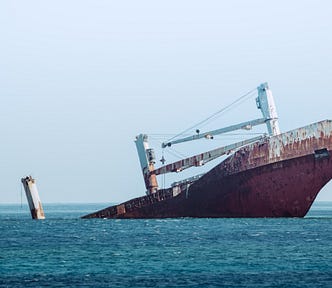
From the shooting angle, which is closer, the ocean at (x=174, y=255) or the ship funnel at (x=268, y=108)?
the ocean at (x=174, y=255)

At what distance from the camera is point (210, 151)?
6725cm

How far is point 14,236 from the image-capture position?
61.1 meters

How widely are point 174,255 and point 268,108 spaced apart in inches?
880

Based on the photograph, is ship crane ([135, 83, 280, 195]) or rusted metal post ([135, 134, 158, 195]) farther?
rusted metal post ([135, 134, 158, 195])

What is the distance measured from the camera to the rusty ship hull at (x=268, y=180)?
5978cm

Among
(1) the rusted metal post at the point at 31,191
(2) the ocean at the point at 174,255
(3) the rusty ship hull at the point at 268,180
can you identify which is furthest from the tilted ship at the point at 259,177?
(1) the rusted metal post at the point at 31,191

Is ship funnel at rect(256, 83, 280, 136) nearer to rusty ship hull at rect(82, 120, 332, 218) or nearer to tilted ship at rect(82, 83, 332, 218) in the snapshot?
tilted ship at rect(82, 83, 332, 218)

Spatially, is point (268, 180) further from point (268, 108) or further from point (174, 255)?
point (174, 255)

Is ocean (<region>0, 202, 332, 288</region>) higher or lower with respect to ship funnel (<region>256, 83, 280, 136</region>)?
lower

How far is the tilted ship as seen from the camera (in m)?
59.9

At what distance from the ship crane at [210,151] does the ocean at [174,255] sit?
3.91m

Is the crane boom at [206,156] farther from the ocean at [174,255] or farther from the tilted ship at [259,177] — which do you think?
the ocean at [174,255]

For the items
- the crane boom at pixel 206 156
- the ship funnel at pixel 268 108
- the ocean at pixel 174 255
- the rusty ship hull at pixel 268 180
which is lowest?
the ocean at pixel 174 255

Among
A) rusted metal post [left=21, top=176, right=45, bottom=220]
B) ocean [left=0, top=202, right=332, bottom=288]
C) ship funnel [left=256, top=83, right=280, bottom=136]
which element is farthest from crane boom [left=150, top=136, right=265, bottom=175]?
rusted metal post [left=21, top=176, right=45, bottom=220]
